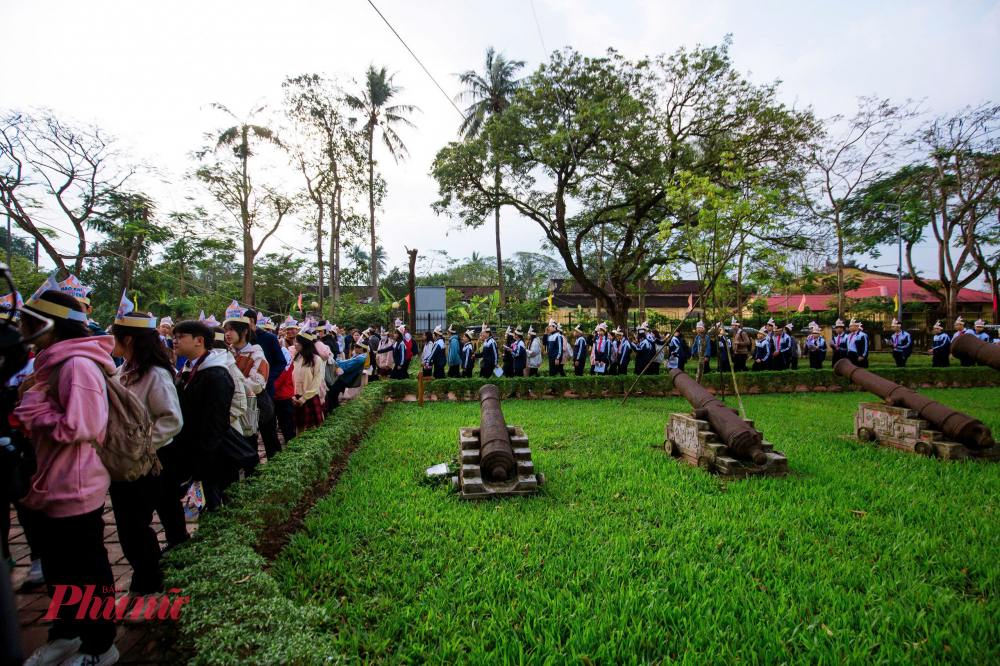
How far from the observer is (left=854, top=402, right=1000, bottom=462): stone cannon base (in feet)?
20.3

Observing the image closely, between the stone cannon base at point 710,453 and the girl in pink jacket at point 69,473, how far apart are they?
548 cm

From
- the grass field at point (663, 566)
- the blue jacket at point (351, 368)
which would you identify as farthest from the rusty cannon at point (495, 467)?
the blue jacket at point (351, 368)

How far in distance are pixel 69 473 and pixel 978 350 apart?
35.2ft

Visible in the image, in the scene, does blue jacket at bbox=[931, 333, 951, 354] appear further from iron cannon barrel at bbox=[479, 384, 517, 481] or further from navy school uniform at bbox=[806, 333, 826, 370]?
iron cannon barrel at bbox=[479, 384, 517, 481]

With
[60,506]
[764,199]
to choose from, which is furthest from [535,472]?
[764,199]

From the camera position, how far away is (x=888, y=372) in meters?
14.1

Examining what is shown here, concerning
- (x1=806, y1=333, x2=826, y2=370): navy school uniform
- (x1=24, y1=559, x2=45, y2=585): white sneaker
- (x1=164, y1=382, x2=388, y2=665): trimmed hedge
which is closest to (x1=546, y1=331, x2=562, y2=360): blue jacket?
(x1=806, y1=333, x2=826, y2=370): navy school uniform

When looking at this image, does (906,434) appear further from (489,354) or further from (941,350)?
(941,350)

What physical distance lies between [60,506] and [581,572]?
3047 mm

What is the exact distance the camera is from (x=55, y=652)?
2.51 meters

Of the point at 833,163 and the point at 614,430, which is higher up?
the point at 833,163

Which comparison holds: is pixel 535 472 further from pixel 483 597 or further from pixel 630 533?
pixel 483 597

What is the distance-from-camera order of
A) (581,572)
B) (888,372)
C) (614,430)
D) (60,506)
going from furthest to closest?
(888,372)
(614,430)
(581,572)
(60,506)

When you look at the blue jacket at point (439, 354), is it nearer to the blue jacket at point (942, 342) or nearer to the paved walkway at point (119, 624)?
the paved walkway at point (119, 624)
